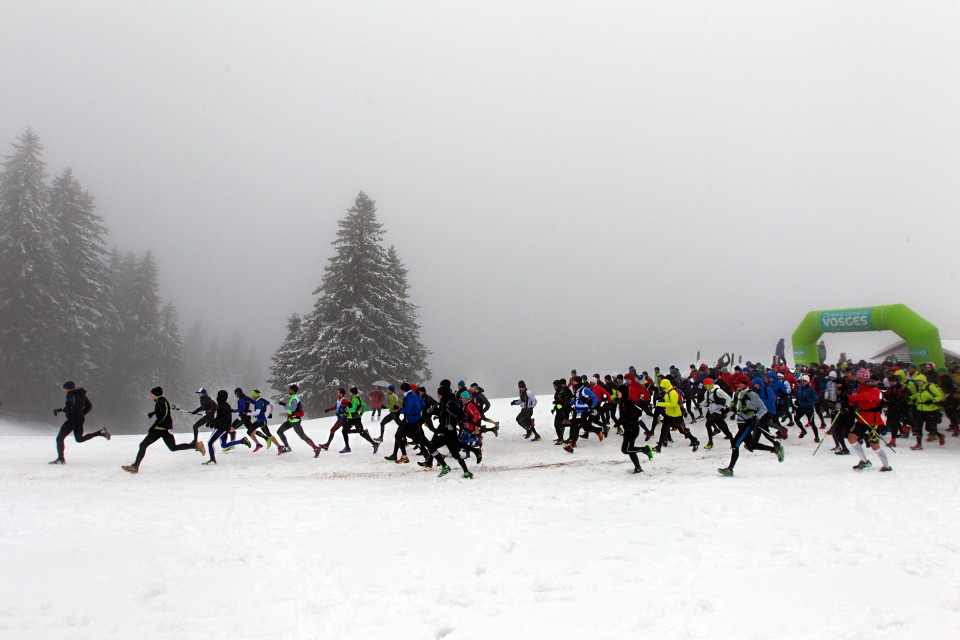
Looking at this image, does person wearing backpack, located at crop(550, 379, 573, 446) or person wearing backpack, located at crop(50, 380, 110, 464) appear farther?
person wearing backpack, located at crop(550, 379, 573, 446)

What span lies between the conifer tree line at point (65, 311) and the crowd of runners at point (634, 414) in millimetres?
18299

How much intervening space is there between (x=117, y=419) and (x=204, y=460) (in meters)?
31.7

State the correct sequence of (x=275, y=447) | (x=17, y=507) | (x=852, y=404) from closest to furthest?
(x=17, y=507)
(x=852, y=404)
(x=275, y=447)

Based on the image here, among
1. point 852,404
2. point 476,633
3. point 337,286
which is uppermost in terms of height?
point 337,286

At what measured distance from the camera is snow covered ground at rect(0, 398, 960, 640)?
4.39m

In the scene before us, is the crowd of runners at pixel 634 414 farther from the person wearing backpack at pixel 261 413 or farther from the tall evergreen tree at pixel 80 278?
the tall evergreen tree at pixel 80 278

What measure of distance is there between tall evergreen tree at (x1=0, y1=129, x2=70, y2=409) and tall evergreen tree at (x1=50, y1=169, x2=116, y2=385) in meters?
0.60

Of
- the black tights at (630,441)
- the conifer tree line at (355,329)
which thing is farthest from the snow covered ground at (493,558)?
the conifer tree line at (355,329)

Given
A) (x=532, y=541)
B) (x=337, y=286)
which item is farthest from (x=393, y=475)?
(x=337, y=286)

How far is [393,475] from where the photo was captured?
39.5ft

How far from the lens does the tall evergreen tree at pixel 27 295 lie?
2859 centimetres

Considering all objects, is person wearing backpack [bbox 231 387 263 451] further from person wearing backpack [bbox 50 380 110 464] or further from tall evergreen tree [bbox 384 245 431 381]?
tall evergreen tree [bbox 384 245 431 381]

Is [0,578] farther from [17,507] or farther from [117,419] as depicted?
[117,419]

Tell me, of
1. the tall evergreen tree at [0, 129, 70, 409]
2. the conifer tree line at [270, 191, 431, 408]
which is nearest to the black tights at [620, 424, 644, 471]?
the conifer tree line at [270, 191, 431, 408]
